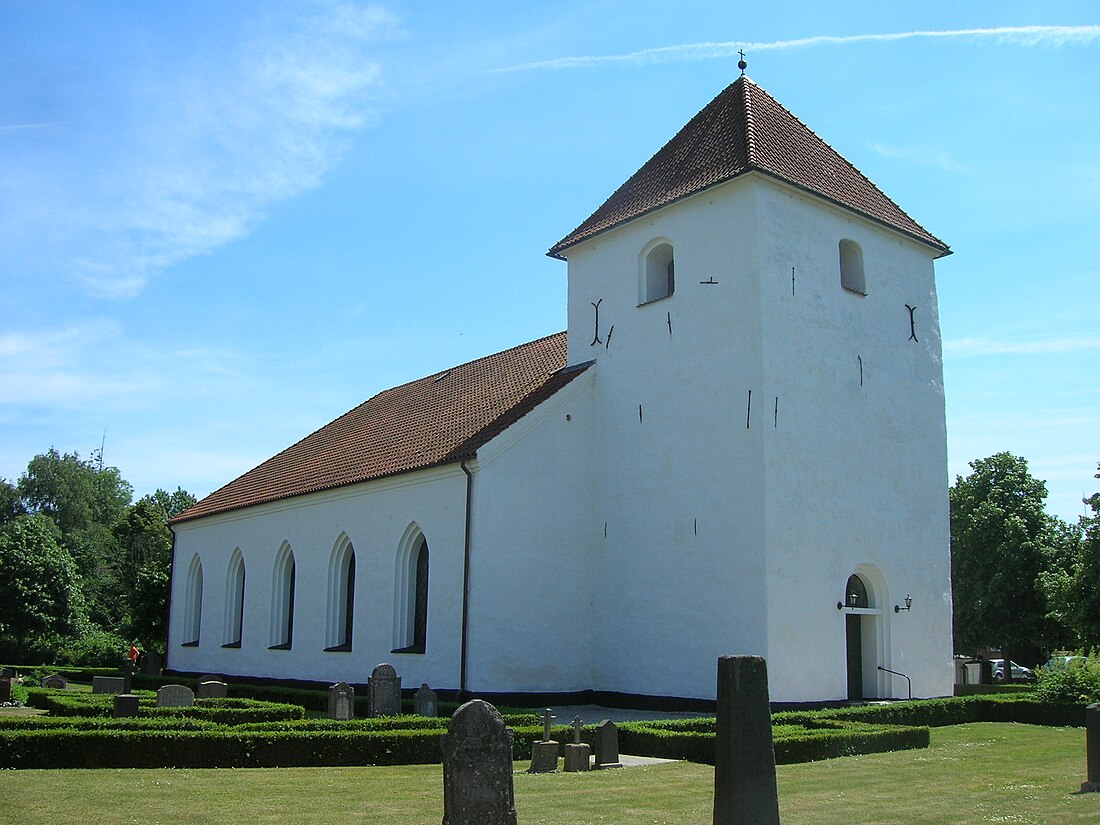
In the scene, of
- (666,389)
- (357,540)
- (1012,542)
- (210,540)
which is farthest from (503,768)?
(1012,542)

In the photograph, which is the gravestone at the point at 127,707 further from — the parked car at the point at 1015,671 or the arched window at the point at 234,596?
the parked car at the point at 1015,671

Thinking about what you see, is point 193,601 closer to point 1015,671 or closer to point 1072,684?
point 1072,684

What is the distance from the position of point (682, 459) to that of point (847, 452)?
330 centimetres

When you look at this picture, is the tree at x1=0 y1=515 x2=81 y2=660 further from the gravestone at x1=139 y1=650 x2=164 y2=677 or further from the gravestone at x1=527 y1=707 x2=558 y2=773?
the gravestone at x1=527 y1=707 x2=558 y2=773

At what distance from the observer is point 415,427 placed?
88.1ft

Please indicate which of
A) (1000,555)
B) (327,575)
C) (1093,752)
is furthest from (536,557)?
(1000,555)

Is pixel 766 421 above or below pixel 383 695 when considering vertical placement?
above

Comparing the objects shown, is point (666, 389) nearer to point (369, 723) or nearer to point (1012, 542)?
point (369, 723)

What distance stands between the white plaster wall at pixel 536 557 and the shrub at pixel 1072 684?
8544 mm

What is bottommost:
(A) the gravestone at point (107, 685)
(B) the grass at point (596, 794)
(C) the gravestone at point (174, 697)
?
(A) the gravestone at point (107, 685)

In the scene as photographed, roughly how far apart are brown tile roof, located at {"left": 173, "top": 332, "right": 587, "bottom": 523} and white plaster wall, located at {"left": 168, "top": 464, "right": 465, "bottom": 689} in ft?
1.62

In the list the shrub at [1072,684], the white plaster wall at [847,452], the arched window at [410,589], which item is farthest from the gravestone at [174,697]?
the shrub at [1072,684]

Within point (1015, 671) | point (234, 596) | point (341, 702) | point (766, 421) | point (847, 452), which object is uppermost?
point (766, 421)

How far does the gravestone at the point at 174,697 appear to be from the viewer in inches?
742
